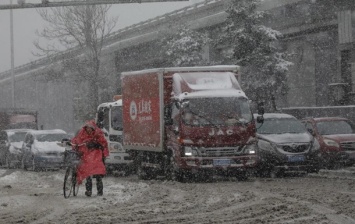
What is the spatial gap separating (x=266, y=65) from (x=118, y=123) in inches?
489

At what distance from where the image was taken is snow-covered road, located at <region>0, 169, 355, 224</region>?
43.5 ft

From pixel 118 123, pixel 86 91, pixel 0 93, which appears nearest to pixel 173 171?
pixel 118 123

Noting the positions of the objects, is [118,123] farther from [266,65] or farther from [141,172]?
[266,65]

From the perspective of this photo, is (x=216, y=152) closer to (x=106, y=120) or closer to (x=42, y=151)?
(x=106, y=120)

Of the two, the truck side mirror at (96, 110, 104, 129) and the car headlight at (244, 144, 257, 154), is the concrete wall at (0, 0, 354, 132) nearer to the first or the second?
the truck side mirror at (96, 110, 104, 129)

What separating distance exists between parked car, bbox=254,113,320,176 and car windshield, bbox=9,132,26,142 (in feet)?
57.2

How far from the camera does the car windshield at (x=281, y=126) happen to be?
993 inches

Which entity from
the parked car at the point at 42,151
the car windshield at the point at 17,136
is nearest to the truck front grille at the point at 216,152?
the parked car at the point at 42,151

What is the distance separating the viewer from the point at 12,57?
238ft

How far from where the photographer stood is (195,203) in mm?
15945

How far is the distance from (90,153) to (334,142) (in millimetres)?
9343

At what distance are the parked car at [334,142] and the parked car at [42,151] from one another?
1019 cm

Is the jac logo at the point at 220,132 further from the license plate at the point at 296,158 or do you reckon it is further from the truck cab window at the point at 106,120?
the truck cab window at the point at 106,120

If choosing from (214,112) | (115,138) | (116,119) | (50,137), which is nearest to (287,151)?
(214,112)
